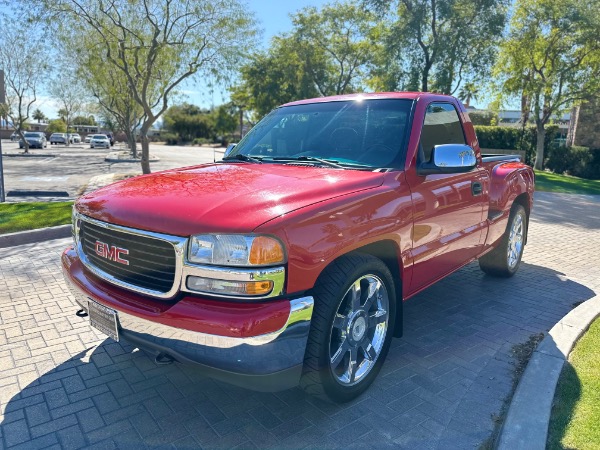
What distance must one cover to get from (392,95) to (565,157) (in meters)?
24.0

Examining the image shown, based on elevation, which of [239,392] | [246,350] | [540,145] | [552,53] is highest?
[552,53]

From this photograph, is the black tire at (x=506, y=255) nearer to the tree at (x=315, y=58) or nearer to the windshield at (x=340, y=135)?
the windshield at (x=340, y=135)

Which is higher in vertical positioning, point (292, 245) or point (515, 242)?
point (292, 245)

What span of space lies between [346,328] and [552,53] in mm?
23018

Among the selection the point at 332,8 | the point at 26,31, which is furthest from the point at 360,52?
the point at 26,31

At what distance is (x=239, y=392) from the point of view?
3.19 m

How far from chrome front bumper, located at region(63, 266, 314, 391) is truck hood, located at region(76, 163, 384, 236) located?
1.72ft

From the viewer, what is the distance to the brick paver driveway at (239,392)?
2.73 meters

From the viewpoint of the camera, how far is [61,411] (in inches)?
115

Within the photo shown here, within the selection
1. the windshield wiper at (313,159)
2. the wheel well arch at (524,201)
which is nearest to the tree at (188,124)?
the wheel well arch at (524,201)

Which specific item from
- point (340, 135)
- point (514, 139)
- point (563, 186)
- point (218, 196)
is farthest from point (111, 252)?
point (514, 139)

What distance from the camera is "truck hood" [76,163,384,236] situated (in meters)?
2.43

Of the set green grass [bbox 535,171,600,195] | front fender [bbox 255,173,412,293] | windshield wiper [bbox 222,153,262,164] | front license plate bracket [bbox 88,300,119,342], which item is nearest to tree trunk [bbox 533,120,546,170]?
green grass [bbox 535,171,600,195]

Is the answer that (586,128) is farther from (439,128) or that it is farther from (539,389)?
(539,389)
